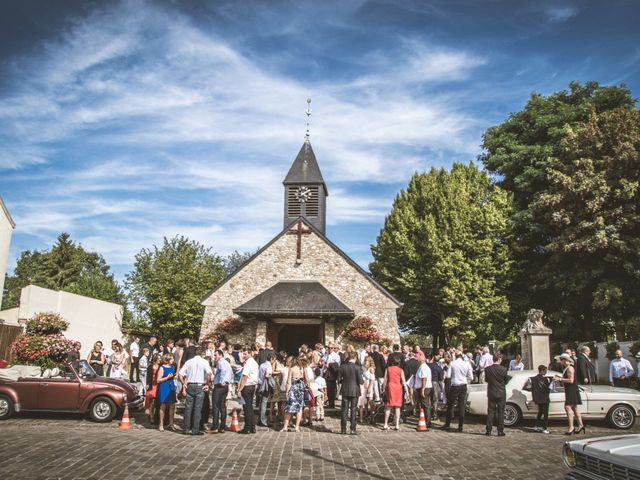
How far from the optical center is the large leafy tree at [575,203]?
21.3 meters

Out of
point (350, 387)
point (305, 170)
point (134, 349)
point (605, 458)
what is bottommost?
point (350, 387)

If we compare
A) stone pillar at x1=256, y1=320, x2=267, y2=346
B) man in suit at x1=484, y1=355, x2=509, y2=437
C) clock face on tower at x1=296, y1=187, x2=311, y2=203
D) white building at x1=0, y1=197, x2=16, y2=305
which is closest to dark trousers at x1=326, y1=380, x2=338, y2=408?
man in suit at x1=484, y1=355, x2=509, y2=437

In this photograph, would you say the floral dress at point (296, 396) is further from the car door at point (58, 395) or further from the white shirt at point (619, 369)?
the white shirt at point (619, 369)

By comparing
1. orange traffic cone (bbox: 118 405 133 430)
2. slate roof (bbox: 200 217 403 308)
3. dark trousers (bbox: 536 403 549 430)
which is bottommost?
orange traffic cone (bbox: 118 405 133 430)

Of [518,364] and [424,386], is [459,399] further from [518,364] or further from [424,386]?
[518,364]

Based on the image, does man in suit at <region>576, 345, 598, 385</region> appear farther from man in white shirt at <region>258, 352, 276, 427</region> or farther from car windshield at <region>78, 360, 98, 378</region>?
car windshield at <region>78, 360, 98, 378</region>

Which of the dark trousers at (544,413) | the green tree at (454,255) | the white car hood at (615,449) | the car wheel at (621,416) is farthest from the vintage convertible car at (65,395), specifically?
the green tree at (454,255)

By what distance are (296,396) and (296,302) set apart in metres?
10.3

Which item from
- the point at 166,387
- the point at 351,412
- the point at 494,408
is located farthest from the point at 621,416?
the point at 166,387

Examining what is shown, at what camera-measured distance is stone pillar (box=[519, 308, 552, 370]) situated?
16.7 metres

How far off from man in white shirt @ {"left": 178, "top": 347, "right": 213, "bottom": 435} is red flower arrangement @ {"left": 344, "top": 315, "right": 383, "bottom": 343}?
38.7 ft

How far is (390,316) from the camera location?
21.9 metres

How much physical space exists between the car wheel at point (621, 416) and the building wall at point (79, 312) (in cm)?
1954

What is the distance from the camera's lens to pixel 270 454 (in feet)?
26.7
